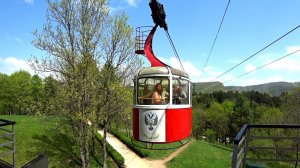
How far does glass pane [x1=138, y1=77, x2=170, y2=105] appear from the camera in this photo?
37.2 ft

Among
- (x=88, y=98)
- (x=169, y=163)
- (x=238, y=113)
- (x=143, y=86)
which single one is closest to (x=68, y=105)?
(x=88, y=98)

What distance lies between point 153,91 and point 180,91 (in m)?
1.19

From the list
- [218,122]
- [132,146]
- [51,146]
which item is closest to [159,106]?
[51,146]

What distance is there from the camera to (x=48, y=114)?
856 inches

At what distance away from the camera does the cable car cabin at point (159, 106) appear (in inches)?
444

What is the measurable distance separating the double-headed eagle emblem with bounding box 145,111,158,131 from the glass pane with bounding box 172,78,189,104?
102cm

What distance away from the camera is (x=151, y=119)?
11383 mm

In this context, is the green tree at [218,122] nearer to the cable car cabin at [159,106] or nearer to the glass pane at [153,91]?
the cable car cabin at [159,106]

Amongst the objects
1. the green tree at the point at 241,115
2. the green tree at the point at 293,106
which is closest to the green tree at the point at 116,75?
the green tree at the point at 293,106

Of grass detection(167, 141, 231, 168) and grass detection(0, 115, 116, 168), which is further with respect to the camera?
grass detection(167, 141, 231, 168)

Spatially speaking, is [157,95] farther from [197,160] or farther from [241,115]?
[241,115]

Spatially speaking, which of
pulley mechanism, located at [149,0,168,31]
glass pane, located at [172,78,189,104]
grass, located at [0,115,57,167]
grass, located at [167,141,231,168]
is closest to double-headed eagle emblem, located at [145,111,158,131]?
glass pane, located at [172,78,189,104]

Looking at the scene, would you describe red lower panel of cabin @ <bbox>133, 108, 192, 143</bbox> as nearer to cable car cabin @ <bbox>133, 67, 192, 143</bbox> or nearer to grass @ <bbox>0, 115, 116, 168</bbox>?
cable car cabin @ <bbox>133, 67, 192, 143</bbox>

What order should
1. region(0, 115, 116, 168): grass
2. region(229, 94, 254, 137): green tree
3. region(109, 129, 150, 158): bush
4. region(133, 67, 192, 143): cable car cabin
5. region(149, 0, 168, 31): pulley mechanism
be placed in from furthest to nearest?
region(229, 94, 254, 137): green tree → region(109, 129, 150, 158): bush → region(0, 115, 116, 168): grass → region(133, 67, 192, 143): cable car cabin → region(149, 0, 168, 31): pulley mechanism
